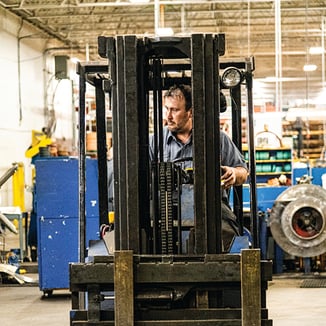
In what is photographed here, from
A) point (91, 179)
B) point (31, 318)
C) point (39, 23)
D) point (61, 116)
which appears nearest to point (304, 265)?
point (91, 179)

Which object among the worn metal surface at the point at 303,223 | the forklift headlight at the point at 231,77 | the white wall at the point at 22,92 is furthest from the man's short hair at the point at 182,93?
the white wall at the point at 22,92

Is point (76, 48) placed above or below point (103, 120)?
above

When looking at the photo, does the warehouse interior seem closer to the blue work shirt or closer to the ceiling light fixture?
the blue work shirt

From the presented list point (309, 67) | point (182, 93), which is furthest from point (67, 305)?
point (309, 67)

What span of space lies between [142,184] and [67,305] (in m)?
4.85

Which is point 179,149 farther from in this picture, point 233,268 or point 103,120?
point 233,268

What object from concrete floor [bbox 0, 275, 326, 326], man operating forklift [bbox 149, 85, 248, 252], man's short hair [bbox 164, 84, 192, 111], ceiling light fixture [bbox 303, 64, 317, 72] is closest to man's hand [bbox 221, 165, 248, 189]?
man operating forklift [bbox 149, 85, 248, 252]

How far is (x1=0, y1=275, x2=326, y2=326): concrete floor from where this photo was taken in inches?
301

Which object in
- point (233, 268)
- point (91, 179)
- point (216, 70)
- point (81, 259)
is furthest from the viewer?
point (91, 179)

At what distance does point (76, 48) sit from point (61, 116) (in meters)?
2.37

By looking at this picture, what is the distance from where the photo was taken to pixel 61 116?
25.3 metres

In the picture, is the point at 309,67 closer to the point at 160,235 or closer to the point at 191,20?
the point at 191,20

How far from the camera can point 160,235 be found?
409 centimetres

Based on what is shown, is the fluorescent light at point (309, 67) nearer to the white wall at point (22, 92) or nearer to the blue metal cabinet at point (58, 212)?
the white wall at point (22, 92)
